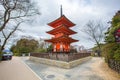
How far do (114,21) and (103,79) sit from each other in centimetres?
604

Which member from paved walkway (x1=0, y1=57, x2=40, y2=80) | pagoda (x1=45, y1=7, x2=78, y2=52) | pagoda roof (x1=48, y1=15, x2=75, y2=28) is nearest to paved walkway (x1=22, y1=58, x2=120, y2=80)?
paved walkway (x1=0, y1=57, x2=40, y2=80)

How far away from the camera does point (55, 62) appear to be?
45.0ft

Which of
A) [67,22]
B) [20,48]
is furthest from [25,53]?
[67,22]

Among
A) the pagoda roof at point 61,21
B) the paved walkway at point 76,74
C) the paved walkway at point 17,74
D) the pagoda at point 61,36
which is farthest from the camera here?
the pagoda roof at point 61,21

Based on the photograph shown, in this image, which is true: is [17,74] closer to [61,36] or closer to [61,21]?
[61,36]

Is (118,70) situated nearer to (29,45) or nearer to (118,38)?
(118,38)

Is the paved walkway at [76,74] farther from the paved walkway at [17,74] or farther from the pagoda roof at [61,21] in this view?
the pagoda roof at [61,21]

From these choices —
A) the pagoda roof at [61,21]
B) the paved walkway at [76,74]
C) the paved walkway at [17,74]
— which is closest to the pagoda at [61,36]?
the pagoda roof at [61,21]

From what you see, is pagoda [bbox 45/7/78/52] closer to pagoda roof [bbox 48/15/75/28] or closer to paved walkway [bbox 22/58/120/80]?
pagoda roof [bbox 48/15/75/28]

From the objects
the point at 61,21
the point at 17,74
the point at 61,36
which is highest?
the point at 61,21

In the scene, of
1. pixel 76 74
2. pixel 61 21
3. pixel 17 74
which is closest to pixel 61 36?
pixel 61 21

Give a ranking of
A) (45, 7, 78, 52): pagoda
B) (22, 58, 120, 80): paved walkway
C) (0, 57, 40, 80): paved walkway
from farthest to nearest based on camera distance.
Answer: (45, 7, 78, 52): pagoda, (0, 57, 40, 80): paved walkway, (22, 58, 120, 80): paved walkway

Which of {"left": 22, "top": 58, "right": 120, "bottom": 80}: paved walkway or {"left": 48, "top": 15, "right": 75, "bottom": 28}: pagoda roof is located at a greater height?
{"left": 48, "top": 15, "right": 75, "bottom": 28}: pagoda roof

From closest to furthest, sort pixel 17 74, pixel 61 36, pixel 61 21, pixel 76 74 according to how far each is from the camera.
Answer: pixel 76 74 → pixel 17 74 → pixel 61 36 → pixel 61 21
